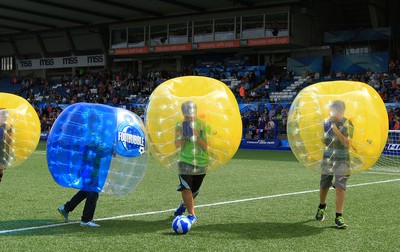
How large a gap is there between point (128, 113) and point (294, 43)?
28407 millimetres

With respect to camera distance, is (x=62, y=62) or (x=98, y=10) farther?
(x=62, y=62)

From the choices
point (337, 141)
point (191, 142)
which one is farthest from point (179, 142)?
point (337, 141)

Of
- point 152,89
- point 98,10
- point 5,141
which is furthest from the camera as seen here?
point 98,10

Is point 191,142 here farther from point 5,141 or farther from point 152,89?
point 152,89

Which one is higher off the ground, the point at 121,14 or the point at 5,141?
the point at 121,14

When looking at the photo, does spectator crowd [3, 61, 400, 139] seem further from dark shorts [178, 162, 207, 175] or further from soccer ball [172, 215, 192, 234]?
soccer ball [172, 215, 192, 234]

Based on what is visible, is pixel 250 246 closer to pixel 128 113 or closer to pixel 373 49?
pixel 128 113

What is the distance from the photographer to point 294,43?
3422cm

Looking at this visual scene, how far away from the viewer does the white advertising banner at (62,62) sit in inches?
1794

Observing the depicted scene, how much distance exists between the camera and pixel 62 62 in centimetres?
4725

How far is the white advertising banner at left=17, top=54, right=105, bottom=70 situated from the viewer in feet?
149

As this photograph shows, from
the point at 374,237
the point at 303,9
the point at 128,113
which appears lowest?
the point at 374,237

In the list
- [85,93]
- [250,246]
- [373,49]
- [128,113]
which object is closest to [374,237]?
[250,246]

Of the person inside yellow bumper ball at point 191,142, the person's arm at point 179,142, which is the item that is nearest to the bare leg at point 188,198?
the person inside yellow bumper ball at point 191,142
